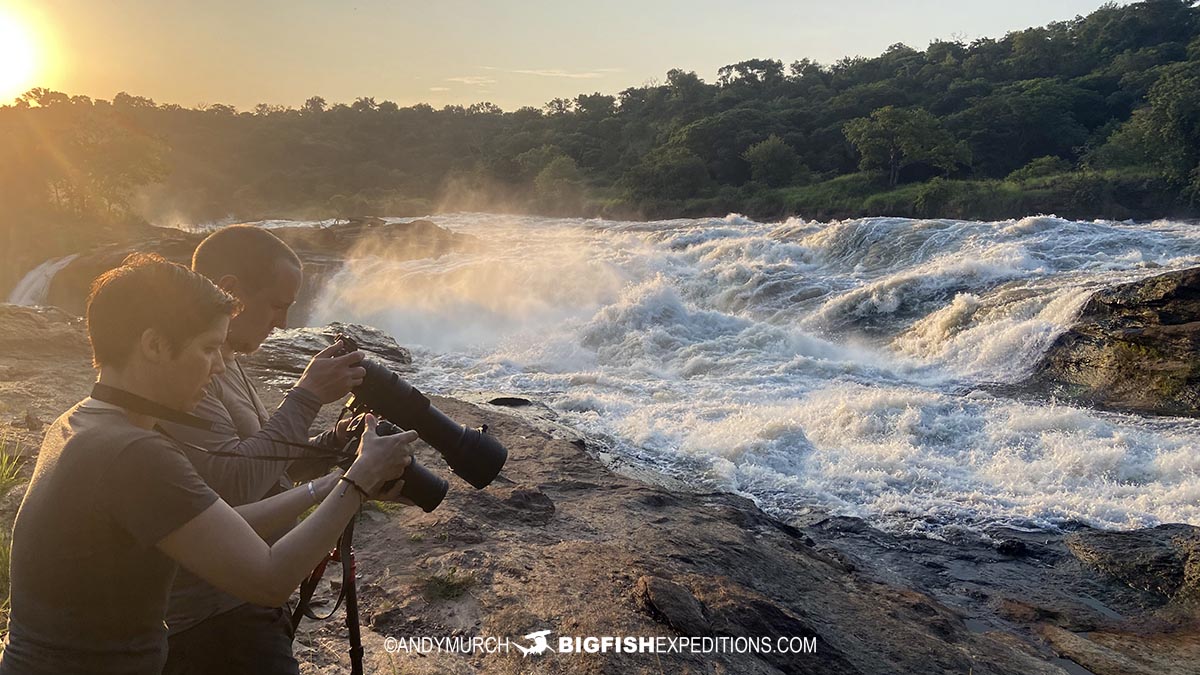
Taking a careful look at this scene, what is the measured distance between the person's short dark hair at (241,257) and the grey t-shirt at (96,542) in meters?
0.69

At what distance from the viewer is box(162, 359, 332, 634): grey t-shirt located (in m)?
1.75

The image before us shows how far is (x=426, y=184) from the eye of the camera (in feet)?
200

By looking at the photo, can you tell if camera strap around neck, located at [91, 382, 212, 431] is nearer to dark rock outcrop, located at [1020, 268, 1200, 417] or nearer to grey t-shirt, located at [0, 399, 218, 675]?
grey t-shirt, located at [0, 399, 218, 675]

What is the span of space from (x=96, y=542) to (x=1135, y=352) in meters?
11.9

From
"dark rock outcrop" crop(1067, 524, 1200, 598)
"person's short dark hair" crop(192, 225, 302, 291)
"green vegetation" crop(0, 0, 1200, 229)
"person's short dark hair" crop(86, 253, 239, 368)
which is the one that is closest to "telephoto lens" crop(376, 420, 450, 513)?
"person's short dark hair" crop(86, 253, 239, 368)

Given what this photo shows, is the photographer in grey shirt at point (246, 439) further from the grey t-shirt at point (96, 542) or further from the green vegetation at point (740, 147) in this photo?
the green vegetation at point (740, 147)

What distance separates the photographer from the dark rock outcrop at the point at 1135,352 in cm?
955

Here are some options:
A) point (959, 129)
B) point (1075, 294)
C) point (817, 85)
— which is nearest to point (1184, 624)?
point (1075, 294)

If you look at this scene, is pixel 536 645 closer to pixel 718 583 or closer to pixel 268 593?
pixel 718 583

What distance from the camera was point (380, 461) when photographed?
5.25 feet

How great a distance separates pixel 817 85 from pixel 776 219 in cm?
2245

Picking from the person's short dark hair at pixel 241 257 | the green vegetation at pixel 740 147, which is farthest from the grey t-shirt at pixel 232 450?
the green vegetation at pixel 740 147

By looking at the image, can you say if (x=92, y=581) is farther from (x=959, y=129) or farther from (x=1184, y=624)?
(x=959, y=129)

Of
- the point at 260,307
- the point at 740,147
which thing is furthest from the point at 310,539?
the point at 740,147
